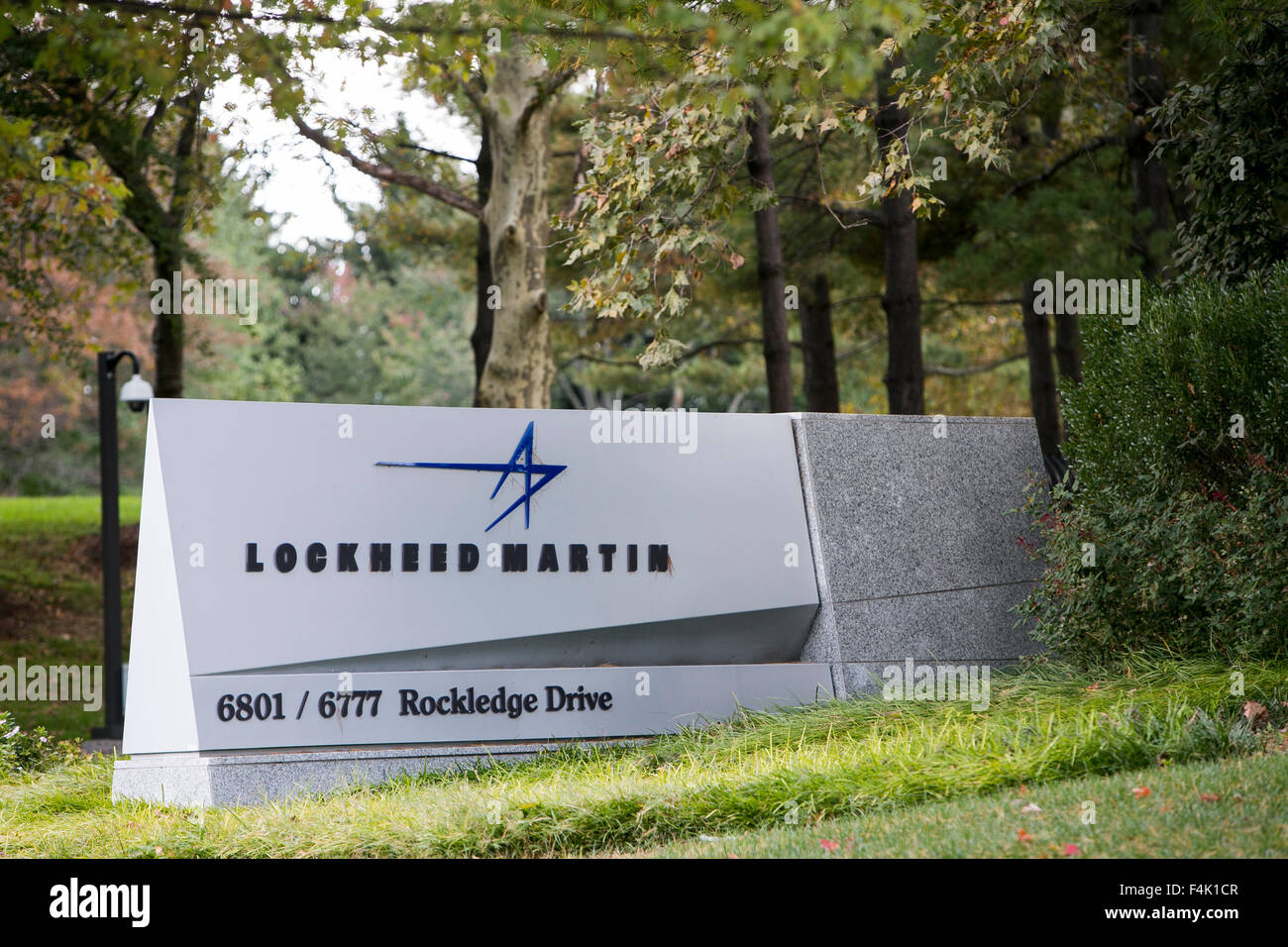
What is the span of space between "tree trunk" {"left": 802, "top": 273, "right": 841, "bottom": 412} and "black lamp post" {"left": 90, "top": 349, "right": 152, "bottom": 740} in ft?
29.6

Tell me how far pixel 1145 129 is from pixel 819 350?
5.37 m

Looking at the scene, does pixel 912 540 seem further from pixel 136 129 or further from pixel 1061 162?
pixel 136 129

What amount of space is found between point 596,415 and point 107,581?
18.5 ft

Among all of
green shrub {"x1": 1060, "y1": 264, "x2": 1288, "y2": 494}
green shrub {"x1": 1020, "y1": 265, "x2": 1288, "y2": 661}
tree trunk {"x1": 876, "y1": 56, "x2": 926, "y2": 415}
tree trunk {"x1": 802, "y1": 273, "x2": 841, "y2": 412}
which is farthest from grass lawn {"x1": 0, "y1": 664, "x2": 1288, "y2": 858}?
tree trunk {"x1": 802, "y1": 273, "x2": 841, "y2": 412}

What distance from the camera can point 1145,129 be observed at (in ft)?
41.8

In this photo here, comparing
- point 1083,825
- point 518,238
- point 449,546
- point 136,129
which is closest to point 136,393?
point 136,129

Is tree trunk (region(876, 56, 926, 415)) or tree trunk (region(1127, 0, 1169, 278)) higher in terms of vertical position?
tree trunk (region(1127, 0, 1169, 278))

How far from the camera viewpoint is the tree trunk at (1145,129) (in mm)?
11906

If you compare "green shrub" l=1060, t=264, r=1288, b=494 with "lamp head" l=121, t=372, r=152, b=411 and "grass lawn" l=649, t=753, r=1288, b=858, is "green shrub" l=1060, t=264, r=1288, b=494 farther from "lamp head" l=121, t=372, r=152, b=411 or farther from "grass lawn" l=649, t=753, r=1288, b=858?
"lamp head" l=121, t=372, r=152, b=411

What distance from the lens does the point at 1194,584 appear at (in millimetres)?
6586

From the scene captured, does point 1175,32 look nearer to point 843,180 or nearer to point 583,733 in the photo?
point 843,180

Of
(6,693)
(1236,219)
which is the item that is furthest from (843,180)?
(6,693)

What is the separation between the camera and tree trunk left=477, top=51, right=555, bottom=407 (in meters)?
11.4

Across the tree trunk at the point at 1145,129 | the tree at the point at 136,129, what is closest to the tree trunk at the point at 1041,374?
the tree trunk at the point at 1145,129
